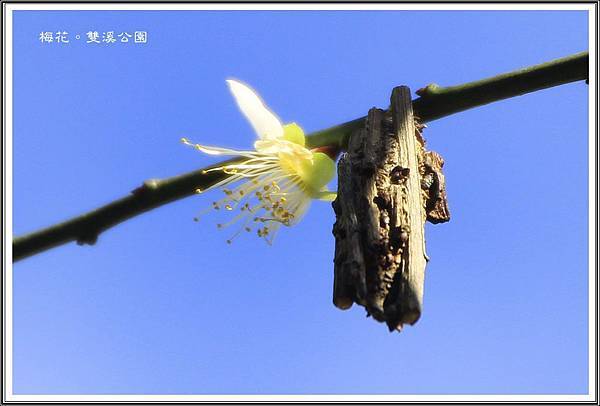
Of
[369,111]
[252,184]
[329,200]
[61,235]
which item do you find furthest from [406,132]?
[61,235]

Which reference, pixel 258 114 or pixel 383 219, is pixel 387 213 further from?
pixel 258 114

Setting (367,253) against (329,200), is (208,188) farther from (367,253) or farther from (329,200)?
(367,253)

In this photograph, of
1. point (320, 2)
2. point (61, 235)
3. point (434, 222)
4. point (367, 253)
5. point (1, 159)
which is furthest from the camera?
point (320, 2)

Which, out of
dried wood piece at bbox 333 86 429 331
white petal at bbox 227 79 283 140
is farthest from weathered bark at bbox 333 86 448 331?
white petal at bbox 227 79 283 140

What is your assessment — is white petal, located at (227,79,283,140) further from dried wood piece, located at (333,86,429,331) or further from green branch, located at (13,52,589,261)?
dried wood piece, located at (333,86,429,331)

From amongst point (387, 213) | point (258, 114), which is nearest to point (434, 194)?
point (387, 213)

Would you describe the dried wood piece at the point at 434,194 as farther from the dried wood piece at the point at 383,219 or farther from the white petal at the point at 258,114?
the white petal at the point at 258,114
